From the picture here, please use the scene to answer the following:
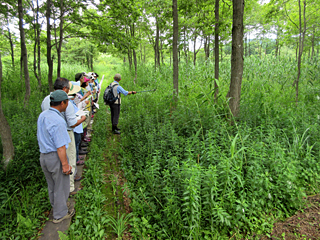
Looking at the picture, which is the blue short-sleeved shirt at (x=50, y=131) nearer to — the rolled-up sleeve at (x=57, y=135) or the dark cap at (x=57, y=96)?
the rolled-up sleeve at (x=57, y=135)

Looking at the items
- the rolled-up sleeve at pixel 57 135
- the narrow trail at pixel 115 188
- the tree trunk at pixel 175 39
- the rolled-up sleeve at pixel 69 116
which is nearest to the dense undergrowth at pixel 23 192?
the narrow trail at pixel 115 188

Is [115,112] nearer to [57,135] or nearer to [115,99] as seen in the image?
[115,99]

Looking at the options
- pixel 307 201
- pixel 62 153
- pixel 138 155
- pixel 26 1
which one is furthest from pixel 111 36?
pixel 307 201

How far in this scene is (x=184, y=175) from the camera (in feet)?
8.79

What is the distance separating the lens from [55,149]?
8.86ft

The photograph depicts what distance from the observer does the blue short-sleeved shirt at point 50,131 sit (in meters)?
2.62

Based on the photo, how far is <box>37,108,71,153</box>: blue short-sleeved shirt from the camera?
2.62m

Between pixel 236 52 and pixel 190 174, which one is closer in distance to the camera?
pixel 190 174

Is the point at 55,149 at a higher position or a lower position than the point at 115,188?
higher

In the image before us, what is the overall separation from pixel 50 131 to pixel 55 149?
286 millimetres

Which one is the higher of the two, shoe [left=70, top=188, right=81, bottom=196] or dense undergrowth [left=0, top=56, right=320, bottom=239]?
dense undergrowth [left=0, top=56, right=320, bottom=239]

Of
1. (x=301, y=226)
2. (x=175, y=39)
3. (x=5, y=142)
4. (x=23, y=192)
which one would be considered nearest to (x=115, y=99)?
(x=175, y=39)

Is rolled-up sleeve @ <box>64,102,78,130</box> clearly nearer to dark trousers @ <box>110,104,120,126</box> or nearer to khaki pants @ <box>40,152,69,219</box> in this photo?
khaki pants @ <box>40,152,69,219</box>

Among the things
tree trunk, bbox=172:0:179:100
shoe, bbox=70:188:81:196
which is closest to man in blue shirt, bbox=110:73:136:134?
tree trunk, bbox=172:0:179:100
